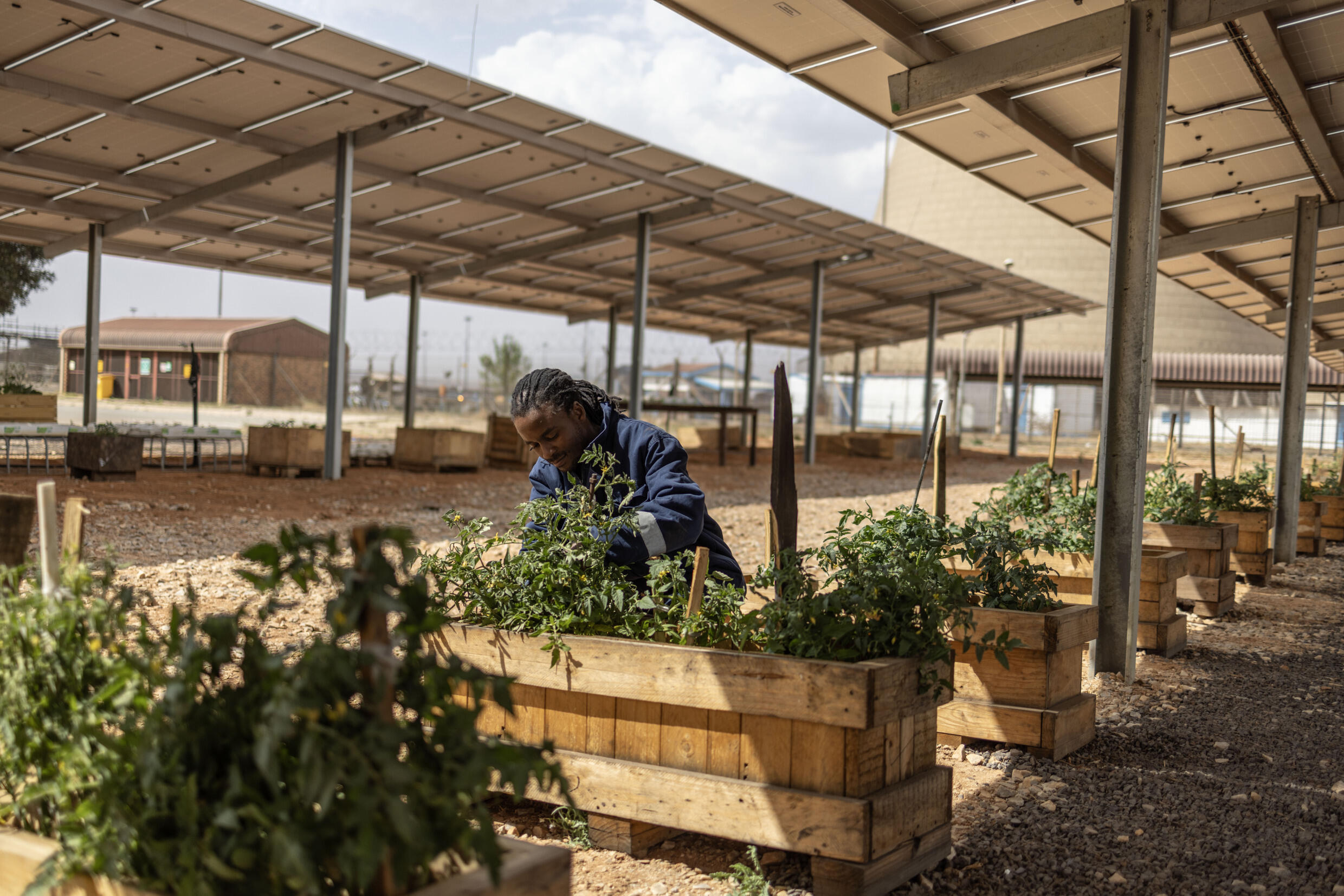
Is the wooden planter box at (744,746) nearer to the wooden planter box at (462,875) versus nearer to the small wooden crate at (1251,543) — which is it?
the wooden planter box at (462,875)

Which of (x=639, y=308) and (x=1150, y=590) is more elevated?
(x=639, y=308)

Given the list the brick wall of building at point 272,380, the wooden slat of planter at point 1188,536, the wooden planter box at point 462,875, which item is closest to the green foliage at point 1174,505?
the wooden slat of planter at point 1188,536

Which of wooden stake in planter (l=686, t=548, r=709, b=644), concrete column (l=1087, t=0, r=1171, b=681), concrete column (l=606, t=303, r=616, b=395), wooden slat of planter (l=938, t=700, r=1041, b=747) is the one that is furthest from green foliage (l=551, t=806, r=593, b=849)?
concrete column (l=606, t=303, r=616, b=395)

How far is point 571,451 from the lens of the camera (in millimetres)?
3811

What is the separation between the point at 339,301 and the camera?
1380 centimetres

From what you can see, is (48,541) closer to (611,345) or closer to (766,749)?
(766,749)

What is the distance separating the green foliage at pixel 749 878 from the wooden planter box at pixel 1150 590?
12.0ft

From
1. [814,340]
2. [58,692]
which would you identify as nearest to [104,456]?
[58,692]

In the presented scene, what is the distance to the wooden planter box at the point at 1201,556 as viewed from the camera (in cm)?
759

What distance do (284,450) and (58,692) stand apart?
43.6 feet

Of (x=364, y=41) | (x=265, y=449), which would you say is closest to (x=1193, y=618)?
(x=364, y=41)

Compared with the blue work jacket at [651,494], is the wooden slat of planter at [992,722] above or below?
below

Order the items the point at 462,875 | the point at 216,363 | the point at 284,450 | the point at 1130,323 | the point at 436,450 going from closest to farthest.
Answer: the point at 462,875, the point at 1130,323, the point at 284,450, the point at 436,450, the point at 216,363

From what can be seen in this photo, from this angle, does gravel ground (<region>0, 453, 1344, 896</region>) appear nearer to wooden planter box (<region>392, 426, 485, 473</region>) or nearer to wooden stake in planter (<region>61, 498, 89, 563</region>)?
wooden stake in planter (<region>61, 498, 89, 563</region>)
